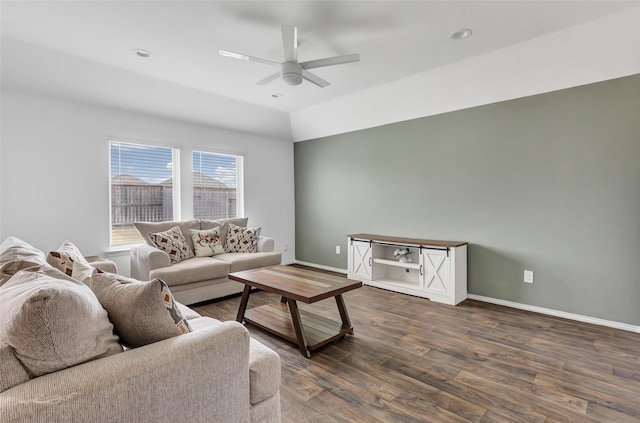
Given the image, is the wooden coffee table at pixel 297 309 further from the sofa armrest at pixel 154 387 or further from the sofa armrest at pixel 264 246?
the sofa armrest at pixel 264 246

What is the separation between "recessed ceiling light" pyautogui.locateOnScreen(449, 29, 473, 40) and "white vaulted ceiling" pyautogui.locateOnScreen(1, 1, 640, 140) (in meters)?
0.06

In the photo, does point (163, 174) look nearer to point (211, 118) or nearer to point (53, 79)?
point (211, 118)

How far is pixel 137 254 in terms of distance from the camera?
147 inches

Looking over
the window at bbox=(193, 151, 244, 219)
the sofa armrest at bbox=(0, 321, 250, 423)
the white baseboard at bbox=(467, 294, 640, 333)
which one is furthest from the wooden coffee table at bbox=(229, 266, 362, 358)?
the window at bbox=(193, 151, 244, 219)

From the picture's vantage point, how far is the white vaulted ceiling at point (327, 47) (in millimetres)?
2486

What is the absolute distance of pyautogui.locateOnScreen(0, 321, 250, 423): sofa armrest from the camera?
888 millimetres

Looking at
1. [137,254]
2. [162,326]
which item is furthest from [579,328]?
[137,254]

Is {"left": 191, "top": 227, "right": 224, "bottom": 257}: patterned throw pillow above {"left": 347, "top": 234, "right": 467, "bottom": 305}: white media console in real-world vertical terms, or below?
above

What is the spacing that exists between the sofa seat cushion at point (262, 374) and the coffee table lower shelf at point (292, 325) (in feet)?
3.46

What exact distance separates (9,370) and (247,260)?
3.24 meters

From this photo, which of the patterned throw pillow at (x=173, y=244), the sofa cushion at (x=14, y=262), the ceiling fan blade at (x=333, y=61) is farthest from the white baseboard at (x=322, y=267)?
the sofa cushion at (x=14, y=262)

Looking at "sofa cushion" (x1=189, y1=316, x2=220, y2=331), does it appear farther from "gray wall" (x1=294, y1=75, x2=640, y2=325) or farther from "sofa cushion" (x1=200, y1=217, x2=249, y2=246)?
"gray wall" (x1=294, y1=75, x2=640, y2=325)

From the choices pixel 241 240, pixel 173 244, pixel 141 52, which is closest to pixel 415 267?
pixel 241 240

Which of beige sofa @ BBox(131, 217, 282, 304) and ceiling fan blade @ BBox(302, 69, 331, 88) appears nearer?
ceiling fan blade @ BBox(302, 69, 331, 88)
